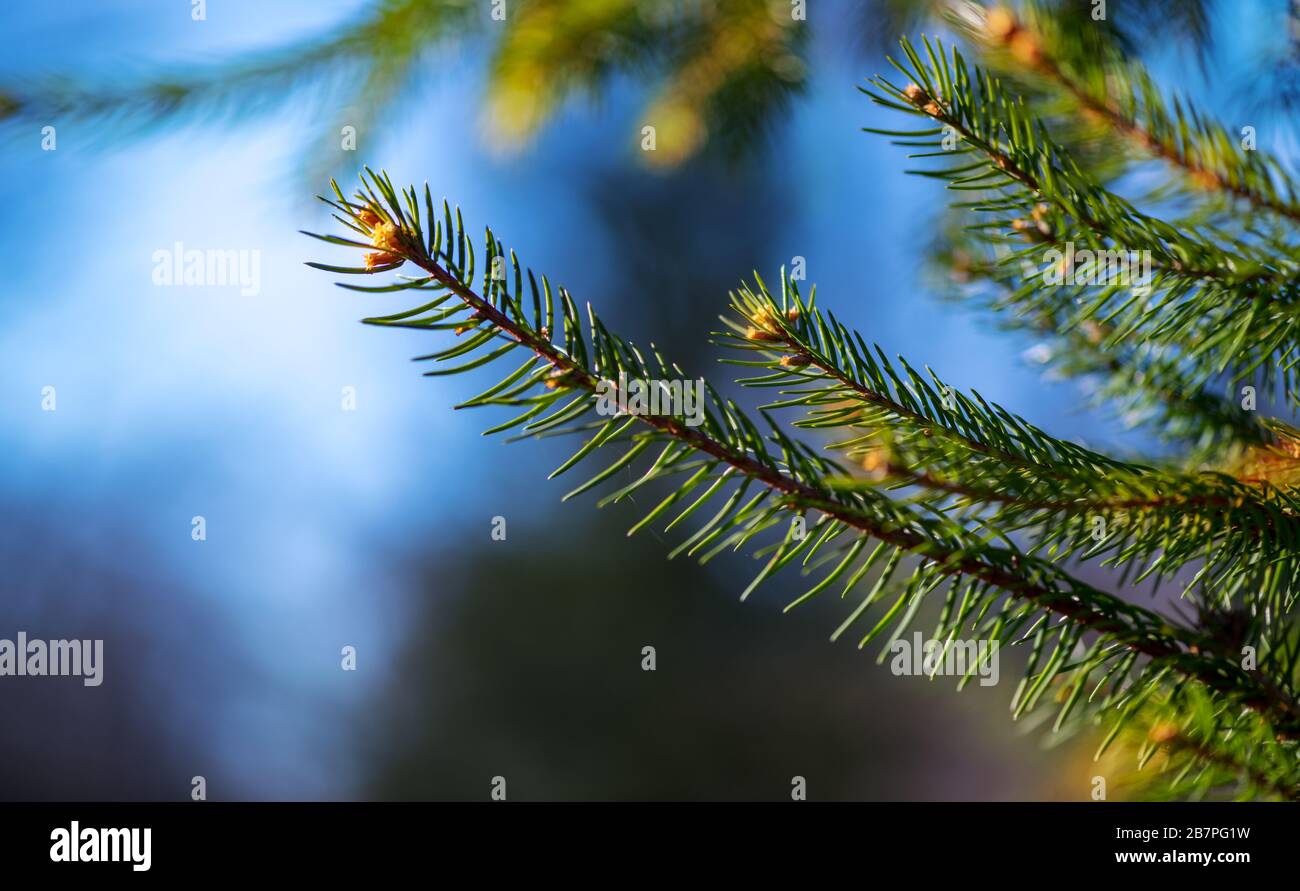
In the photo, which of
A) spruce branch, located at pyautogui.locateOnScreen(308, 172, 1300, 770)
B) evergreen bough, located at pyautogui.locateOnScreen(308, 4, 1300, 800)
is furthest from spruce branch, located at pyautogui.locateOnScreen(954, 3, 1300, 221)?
spruce branch, located at pyautogui.locateOnScreen(308, 172, 1300, 770)

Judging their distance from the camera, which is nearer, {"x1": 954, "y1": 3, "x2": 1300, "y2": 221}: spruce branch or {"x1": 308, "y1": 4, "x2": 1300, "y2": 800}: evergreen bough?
{"x1": 308, "y1": 4, "x2": 1300, "y2": 800}: evergreen bough

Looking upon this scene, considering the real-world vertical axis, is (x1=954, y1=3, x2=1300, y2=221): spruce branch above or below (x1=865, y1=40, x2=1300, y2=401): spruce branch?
above

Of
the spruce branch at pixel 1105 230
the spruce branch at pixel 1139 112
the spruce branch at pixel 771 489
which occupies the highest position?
the spruce branch at pixel 1139 112

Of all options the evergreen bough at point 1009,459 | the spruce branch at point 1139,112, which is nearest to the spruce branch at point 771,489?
the evergreen bough at point 1009,459

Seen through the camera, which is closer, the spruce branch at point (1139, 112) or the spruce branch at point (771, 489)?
the spruce branch at point (771, 489)

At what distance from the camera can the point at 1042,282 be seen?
0.29 m

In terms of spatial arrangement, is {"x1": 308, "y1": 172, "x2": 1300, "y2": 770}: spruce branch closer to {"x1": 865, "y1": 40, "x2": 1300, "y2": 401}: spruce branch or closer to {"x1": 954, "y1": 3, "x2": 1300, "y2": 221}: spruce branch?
{"x1": 865, "y1": 40, "x2": 1300, "y2": 401}: spruce branch

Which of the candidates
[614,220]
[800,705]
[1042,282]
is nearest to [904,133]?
[1042,282]

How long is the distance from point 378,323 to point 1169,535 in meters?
0.22

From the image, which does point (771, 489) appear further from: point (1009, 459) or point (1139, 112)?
point (1139, 112)

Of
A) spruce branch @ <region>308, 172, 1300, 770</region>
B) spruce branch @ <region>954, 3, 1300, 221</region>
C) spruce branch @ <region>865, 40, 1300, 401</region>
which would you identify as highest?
→ spruce branch @ <region>954, 3, 1300, 221</region>

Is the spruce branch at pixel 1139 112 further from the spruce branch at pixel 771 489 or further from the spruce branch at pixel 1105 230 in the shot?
the spruce branch at pixel 771 489

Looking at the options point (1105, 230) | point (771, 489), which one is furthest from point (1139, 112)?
point (771, 489)
